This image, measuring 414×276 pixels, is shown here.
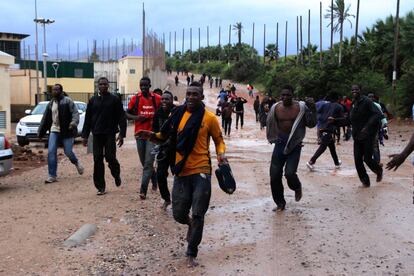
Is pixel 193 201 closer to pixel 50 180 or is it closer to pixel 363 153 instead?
pixel 363 153

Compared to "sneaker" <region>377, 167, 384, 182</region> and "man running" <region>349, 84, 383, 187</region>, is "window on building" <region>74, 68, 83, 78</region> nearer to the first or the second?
"sneaker" <region>377, 167, 384, 182</region>

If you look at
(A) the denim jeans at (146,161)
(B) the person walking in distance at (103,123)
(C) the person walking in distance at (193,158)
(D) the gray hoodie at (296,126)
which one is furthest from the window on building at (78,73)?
(C) the person walking in distance at (193,158)

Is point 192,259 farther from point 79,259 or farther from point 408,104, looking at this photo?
point 408,104

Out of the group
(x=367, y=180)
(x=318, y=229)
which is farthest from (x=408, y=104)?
(x=318, y=229)

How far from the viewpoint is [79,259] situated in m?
5.97

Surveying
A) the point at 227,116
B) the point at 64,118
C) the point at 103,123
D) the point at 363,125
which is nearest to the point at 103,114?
the point at 103,123

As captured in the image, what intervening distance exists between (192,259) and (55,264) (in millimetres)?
1359

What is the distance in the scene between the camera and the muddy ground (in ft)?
18.7

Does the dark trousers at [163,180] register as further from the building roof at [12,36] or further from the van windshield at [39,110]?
the building roof at [12,36]

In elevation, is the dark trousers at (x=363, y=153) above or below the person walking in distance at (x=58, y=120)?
below

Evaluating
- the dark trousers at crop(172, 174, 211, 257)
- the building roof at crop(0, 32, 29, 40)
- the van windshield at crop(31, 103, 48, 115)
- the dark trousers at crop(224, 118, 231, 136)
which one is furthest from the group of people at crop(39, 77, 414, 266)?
the building roof at crop(0, 32, 29, 40)

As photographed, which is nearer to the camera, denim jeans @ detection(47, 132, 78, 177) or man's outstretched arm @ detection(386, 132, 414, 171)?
man's outstretched arm @ detection(386, 132, 414, 171)

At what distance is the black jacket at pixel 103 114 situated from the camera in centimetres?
903

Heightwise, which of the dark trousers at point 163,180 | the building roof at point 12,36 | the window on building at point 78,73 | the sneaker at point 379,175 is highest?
the building roof at point 12,36
